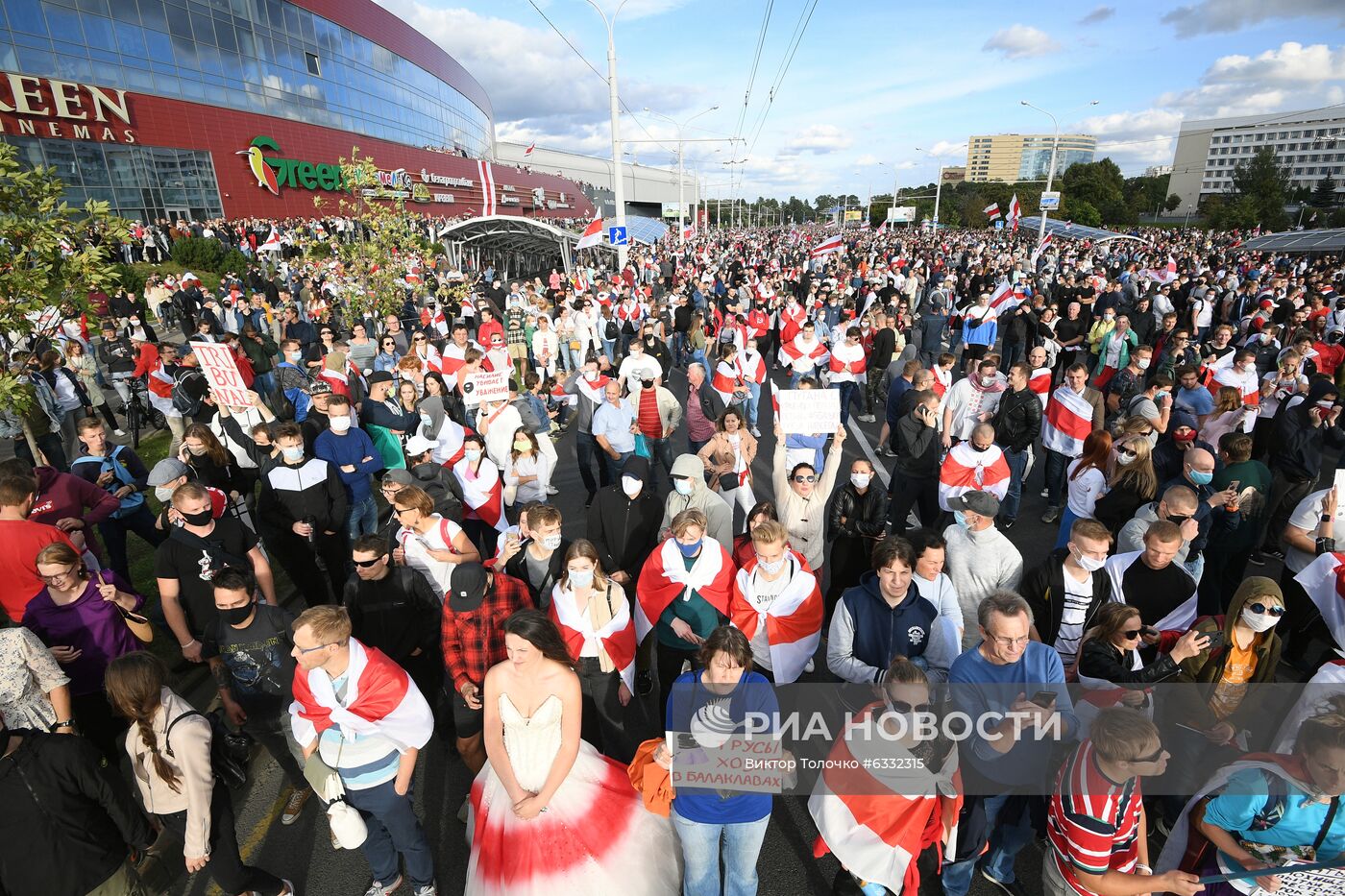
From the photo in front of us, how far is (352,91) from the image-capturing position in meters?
43.3

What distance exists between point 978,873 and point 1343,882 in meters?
1.48

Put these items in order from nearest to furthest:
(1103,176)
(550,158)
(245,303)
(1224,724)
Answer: (1224,724)
(245,303)
(1103,176)
(550,158)

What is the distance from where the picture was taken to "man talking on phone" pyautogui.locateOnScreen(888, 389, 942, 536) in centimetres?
601

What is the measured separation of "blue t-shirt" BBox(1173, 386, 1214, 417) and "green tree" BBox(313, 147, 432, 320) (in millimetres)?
13272

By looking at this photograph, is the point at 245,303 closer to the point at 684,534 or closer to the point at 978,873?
the point at 684,534

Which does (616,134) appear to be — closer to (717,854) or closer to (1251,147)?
(717,854)

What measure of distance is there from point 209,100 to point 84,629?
3957 centimetres

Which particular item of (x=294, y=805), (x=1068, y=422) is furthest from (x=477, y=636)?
(x=1068, y=422)

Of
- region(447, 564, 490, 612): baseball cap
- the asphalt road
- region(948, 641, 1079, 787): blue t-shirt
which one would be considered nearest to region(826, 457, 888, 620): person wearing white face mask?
region(948, 641, 1079, 787): blue t-shirt

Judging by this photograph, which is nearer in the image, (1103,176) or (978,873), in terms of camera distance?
(978,873)

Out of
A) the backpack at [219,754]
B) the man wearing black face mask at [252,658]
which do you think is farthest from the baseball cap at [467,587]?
the backpack at [219,754]

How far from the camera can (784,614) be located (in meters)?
3.96

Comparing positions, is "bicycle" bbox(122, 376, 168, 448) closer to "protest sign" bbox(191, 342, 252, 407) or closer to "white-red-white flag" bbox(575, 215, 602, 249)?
"protest sign" bbox(191, 342, 252, 407)

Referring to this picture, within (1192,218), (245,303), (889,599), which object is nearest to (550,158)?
(245,303)
